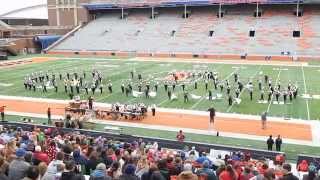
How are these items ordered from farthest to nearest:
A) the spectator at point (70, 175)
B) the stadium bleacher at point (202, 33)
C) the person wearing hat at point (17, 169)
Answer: the stadium bleacher at point (202, 33)
the person wearing hat at point (17, 169)
the spectator at point (70, 175)

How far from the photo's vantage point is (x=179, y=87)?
28766 millimetres

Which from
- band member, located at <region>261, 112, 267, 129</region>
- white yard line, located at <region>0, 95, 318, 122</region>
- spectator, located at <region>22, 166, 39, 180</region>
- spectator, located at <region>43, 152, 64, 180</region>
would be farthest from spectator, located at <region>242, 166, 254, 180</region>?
white yard line, located at <region>0, 95, 318, 122</region>

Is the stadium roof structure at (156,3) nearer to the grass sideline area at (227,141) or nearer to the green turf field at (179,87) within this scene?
the green turf field at (179,87)

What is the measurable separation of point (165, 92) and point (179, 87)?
175cm

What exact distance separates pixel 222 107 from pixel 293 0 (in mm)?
34626

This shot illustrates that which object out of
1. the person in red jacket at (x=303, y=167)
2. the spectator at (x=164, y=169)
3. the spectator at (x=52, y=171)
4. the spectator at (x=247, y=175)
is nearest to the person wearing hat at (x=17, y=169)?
the spectator at (x=52, y=171)

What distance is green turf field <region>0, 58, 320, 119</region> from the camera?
22.8m

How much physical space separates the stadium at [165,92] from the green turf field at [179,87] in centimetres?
10

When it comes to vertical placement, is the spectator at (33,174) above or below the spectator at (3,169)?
above

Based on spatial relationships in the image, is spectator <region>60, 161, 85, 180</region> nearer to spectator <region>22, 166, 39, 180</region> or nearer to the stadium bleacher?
spectator <region>22, 166, 39, 180</region>

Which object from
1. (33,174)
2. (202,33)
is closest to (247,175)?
(33,174)

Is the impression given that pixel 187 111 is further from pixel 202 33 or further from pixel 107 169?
pixel 202 33

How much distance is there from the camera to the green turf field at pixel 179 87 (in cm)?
2283

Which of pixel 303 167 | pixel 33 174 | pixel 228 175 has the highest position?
pixel 33 174
